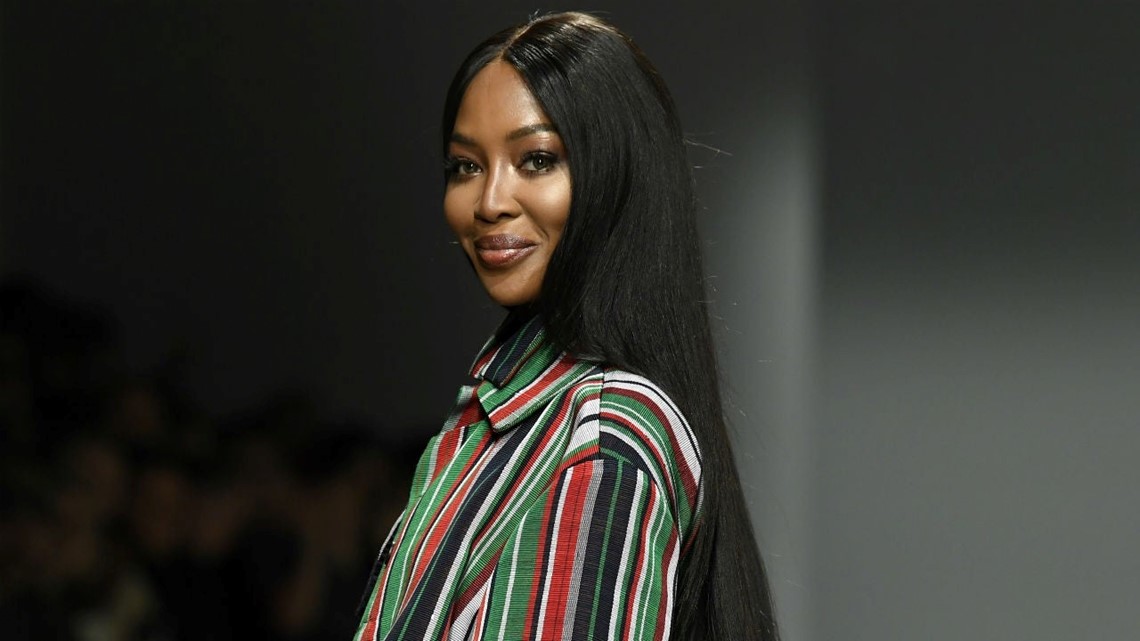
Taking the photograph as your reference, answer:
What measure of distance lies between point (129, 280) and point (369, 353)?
23.3 inches

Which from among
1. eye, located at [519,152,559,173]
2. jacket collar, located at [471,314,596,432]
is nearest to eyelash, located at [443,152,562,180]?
eye, located at [519,152,559,173]

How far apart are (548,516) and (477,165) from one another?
0.33 meters

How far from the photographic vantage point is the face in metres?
1.13

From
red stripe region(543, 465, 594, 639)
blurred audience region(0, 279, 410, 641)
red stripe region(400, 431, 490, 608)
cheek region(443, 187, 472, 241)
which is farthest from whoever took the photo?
blurred audience region(0, 279, 410, 641)

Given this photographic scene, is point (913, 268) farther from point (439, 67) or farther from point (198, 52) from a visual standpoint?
point (198, 52)

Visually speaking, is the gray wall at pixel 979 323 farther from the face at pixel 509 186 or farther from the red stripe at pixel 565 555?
the red stripe at pixel 565 555

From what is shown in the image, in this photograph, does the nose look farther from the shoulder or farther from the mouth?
the shoulder

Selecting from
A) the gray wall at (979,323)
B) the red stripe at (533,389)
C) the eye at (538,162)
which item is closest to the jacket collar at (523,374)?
the red stripe at (533,389)

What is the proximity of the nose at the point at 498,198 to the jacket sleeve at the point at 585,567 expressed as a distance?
24cm

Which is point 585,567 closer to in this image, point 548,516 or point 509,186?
point 548,516

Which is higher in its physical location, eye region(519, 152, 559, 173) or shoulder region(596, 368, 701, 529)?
eye region(519, 152, 559, 173)

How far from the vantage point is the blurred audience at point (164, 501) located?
2.88 m

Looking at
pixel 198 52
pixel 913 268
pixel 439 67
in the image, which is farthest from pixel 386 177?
pixel 913 268

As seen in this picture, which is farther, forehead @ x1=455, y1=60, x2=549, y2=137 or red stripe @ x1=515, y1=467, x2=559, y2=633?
forehead @ x1=455, y1=60, x2=549, y2=137
